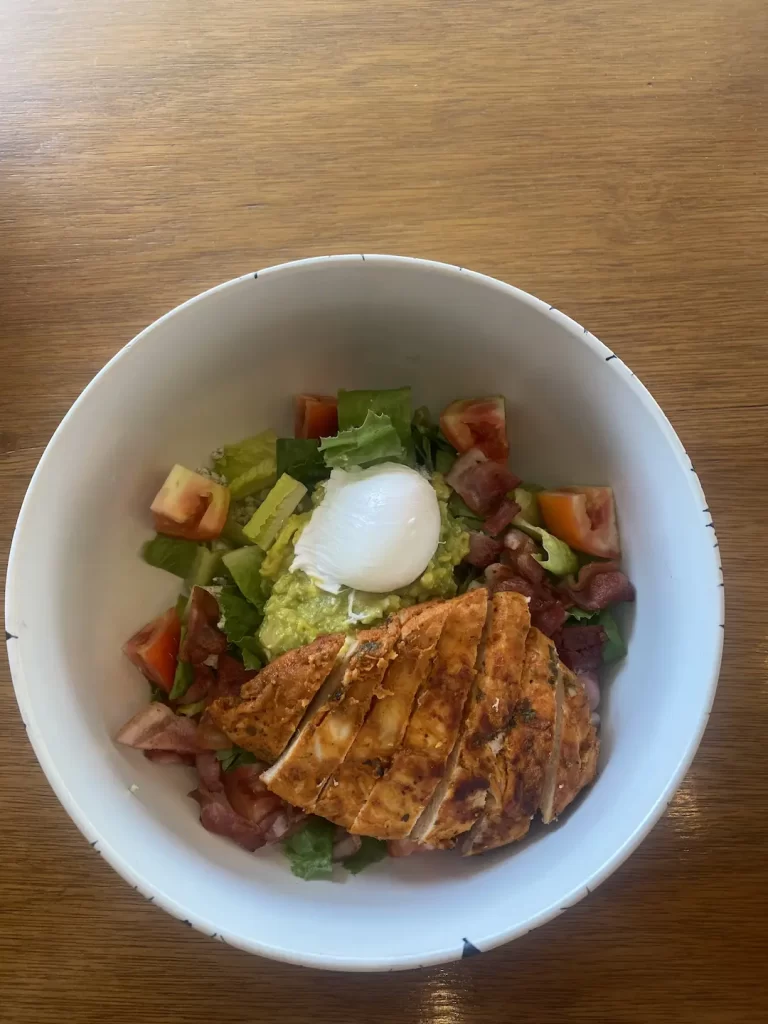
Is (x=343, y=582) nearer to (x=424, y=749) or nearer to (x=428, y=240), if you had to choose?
(x=424, y=749)

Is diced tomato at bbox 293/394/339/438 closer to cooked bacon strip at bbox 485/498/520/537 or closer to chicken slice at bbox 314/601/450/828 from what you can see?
cooked bacon strip at bbox 485/498/520/537

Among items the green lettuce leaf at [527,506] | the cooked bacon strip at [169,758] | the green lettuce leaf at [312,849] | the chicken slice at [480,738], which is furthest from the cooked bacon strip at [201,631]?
the green lettuce leaf at [527,506]

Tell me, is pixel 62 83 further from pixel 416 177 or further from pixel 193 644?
pixel 193 644

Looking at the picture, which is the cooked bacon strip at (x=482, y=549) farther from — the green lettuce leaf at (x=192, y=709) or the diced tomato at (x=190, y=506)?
the green lettuce leaf at (x=192, y=709)

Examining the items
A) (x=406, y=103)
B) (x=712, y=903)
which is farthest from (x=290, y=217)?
(x=712, y=903)

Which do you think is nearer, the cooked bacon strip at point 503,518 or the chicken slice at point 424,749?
the chicken slice at point 424,749

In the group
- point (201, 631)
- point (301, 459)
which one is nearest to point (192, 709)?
point (201, 631)
